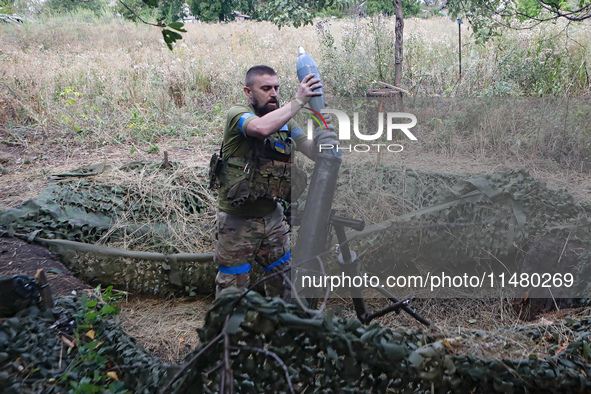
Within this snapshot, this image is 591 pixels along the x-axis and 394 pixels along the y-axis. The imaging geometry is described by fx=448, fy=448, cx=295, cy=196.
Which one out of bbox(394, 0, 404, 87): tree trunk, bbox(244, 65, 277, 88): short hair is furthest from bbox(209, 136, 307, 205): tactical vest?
bbox(394, 0, 404, 87): tree trunk

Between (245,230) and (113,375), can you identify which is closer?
(113,375)

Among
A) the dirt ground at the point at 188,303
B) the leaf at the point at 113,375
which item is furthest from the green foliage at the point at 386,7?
the leaf at the point at 113,375

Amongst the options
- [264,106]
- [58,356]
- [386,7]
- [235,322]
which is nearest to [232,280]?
[264,106]

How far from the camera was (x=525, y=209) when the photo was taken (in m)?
2.90

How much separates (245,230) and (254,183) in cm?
33

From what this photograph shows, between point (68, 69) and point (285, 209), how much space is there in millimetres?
7649

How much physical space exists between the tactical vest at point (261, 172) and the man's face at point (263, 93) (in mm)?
205

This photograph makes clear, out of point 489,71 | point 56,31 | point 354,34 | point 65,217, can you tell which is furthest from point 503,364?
point 56,31

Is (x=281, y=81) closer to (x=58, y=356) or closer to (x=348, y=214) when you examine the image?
(x=348, y=214)

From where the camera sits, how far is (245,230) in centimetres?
289

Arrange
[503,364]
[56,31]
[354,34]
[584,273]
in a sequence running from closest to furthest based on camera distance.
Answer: [503,364] < [584,273] < [354,34] < [56,31]

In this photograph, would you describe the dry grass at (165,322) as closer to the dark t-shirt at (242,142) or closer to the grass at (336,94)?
the grass at (336,94)

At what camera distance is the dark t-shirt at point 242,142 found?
104 inches

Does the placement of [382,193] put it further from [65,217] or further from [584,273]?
[65,217]
